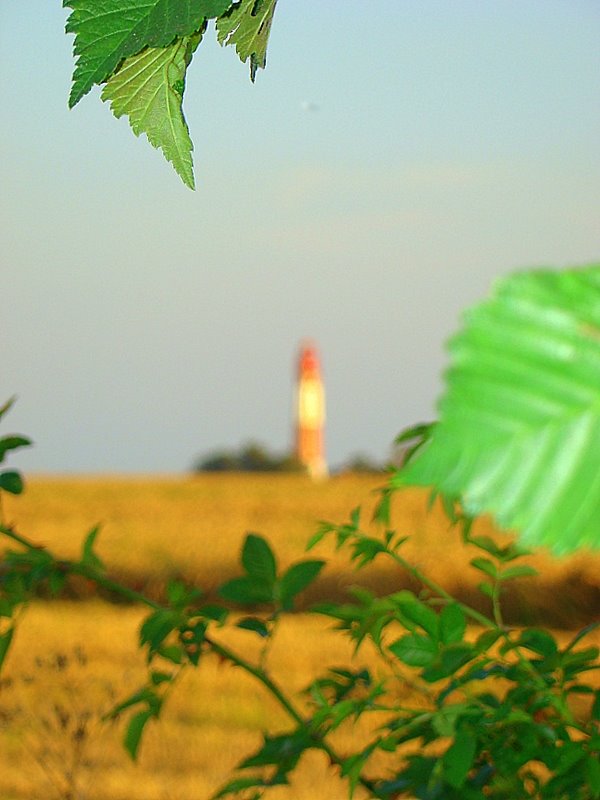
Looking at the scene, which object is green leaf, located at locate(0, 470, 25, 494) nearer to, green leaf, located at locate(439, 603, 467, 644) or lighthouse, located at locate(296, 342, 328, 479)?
green leaf, located at locate(439, 603, 467, 644)

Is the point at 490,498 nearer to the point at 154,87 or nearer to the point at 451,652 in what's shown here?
the point at 154,87

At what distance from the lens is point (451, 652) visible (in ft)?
2.37

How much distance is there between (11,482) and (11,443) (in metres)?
0.03

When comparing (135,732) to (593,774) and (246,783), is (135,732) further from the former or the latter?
(593,774)

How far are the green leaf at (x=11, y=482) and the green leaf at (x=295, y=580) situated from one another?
0.23 meters

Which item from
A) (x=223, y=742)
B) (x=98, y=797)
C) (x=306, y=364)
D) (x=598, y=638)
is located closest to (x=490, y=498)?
(x=98, y=797)

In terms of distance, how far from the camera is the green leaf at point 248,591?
2.68ft

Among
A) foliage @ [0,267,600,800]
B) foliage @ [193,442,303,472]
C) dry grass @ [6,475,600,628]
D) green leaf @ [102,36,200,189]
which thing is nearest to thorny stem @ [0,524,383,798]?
foliage @ [0,267,600,800]

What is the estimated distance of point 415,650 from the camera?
739mm

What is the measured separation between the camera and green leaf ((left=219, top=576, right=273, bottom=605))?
818mm

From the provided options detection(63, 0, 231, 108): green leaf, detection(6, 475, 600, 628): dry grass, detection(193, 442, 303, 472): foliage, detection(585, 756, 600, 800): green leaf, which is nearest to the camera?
detection(63, 0, 231, 108): green leaf

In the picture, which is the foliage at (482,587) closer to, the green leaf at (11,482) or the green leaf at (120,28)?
the green leaf at (11,482)

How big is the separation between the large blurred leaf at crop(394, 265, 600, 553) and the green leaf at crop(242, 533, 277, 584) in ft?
2.16

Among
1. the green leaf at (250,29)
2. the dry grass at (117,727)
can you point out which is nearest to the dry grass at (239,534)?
the dry grass at (117,727)
